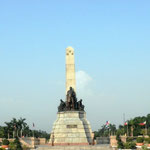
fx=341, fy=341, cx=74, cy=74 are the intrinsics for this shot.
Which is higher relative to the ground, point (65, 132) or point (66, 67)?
point (66, 67)

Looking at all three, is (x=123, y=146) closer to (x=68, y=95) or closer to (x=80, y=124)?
(x=80, y=124)

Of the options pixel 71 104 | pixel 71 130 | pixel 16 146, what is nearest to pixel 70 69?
pixel 71 104

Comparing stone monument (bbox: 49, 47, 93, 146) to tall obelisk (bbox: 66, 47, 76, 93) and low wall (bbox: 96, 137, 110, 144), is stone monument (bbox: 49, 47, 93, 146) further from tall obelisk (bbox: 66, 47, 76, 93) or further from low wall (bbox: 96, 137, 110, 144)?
low wall (bbox: 96, 137, 110, 144)

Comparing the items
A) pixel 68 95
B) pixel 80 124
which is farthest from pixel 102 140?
pixel 68 95

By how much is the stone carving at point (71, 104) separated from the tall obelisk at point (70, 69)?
117 centimetres

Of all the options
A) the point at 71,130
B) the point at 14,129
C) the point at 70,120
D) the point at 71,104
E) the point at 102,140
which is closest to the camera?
the point at 71,130

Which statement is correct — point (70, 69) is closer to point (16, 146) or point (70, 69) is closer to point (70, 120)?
point (70, 120)

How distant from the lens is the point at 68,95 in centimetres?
4997

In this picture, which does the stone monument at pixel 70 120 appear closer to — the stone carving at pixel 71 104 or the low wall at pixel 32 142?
the stone carving at pixel 71 104

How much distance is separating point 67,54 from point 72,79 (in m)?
4.00

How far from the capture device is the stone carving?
49.8m

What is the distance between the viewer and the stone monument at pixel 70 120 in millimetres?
46938

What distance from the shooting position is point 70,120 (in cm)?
4844

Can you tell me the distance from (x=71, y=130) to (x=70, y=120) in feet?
5.11
